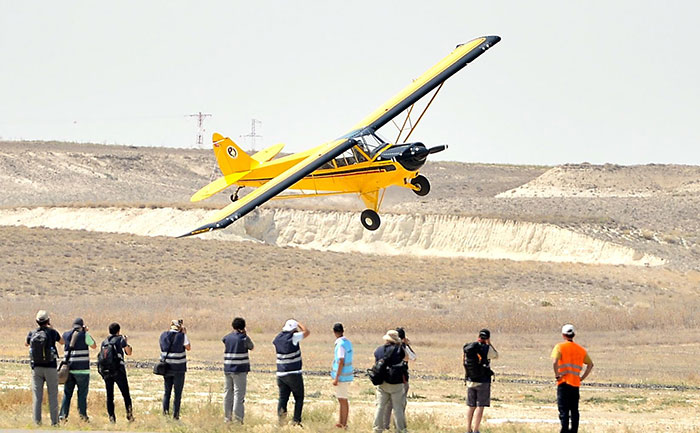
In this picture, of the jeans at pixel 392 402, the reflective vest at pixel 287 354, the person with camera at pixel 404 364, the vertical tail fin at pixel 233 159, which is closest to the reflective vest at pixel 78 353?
the reflective vest at pixel 287 354

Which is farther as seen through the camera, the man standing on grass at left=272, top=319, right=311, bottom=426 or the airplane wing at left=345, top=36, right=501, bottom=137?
the airplane wing at left=345, top=36, right=501, bottom=137

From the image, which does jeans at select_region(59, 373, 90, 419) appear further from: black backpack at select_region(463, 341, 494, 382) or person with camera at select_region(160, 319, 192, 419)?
black backpack at select_region(463, 341, 494, 382)

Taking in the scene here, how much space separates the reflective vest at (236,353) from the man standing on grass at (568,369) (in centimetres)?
539

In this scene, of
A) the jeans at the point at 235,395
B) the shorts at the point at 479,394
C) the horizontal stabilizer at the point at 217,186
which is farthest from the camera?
the horizontal stabilizer at the point at 217,186

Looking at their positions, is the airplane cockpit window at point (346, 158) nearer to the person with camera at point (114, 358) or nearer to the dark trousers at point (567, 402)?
the person with camera at point (114, 358)

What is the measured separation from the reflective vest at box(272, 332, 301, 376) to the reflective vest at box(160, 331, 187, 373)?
1806 mm

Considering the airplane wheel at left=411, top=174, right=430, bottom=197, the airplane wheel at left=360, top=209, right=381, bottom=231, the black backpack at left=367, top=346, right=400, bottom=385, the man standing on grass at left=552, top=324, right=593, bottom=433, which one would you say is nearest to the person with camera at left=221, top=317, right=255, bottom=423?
the black backpack at left=367, top=346, right=400, bottom=385

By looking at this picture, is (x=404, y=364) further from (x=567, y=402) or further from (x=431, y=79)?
(x=431, y=79)

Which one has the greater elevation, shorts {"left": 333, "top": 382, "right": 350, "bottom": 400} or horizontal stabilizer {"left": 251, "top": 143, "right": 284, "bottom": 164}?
horizontal stabilizer {"left": 251, "top": 143, "right": 284, "bottom": 164}

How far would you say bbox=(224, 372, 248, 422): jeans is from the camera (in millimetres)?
19297

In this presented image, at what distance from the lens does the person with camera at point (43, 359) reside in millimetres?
18984

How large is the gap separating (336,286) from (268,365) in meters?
25.5

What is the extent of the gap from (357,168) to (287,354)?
8.39 meters

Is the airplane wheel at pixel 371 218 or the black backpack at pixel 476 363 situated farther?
the airplane wheel at pixel 371 218
